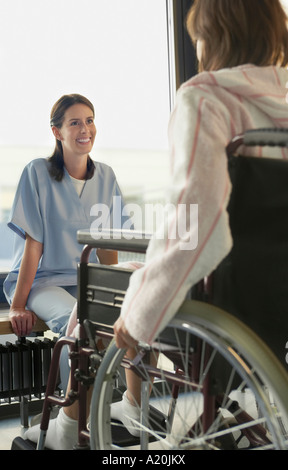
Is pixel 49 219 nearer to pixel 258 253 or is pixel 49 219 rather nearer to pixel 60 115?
pixel 60 115

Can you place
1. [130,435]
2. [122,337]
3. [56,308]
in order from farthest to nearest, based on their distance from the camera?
[56,308]
[130,435]
[122,337]

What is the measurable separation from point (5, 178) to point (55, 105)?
0.34m

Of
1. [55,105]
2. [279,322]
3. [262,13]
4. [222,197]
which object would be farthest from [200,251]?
[55,105]

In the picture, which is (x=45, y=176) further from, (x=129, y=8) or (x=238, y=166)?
(x=238, y=166)

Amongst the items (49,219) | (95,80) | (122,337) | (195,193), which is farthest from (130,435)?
(95,80)

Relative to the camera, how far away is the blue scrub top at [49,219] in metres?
2.30

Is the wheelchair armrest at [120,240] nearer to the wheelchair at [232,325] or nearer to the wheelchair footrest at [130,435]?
the wheelchair at [232,325]

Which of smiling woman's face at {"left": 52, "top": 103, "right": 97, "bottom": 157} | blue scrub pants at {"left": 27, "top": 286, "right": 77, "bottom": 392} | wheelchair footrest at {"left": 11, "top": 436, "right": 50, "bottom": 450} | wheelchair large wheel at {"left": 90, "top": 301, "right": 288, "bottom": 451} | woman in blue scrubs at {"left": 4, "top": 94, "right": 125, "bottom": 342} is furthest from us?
smiling woman's face at {"left": 52, "top": 103, "right": 97, "bottom": 157}

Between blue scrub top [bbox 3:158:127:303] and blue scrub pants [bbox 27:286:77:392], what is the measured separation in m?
0.07

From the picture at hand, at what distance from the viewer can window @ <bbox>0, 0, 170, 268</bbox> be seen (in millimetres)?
2439

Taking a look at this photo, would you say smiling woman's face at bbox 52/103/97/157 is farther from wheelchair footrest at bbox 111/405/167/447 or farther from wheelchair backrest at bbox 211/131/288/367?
wheelchair backrest at bbox 211/131/288/367

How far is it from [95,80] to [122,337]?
166 centimetres

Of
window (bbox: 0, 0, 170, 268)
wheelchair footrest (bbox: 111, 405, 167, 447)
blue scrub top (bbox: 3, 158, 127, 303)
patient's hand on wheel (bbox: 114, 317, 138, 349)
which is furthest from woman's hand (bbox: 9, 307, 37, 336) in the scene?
patient's hand on wheel (bbox: 114, 317, 138, 349)

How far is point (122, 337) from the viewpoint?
3.82 feet
